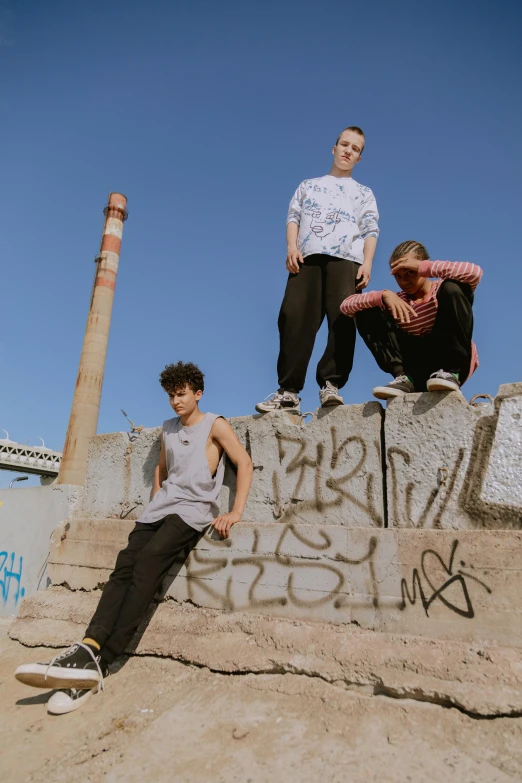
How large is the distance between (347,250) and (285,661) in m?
2.66

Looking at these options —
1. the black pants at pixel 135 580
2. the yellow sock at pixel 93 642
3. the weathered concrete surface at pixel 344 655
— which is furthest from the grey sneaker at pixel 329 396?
the yellow sock at pixel 93 642

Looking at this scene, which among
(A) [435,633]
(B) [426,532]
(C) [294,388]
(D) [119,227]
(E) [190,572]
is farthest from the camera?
(D) [119,227]

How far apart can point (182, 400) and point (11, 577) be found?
152 inches

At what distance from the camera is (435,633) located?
2.40 m

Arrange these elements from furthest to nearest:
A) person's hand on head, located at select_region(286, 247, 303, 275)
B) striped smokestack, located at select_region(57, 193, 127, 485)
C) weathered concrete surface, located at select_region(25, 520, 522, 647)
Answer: striped smokestack, located at select_region(57, 193, 127, 485), person's hand on head, located at select_region(286, 247, 303, 275), weathered concrete surface, located at select_region(25, 520, 522, 647)

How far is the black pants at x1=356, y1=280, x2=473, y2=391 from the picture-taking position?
281cm

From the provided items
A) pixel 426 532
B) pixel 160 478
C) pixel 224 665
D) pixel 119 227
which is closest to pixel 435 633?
pixel 426 532

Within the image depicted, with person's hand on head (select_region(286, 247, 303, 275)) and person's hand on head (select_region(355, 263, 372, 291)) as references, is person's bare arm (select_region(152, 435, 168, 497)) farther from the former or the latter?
person's hand on head (select_region(355, 263, 372, 291))

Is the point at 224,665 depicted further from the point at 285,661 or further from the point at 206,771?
the point at 206,771

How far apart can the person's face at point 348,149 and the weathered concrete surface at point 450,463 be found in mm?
2126

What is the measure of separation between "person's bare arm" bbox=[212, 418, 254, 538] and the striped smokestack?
736 inches

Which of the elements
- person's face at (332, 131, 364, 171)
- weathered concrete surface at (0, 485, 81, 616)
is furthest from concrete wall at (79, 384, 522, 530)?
weathered concrete surface at (0, 485, 81, 616)

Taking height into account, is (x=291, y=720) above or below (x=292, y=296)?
below

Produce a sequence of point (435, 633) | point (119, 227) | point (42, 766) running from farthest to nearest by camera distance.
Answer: point (119, 227), point (435, 633), point (42, 766)
